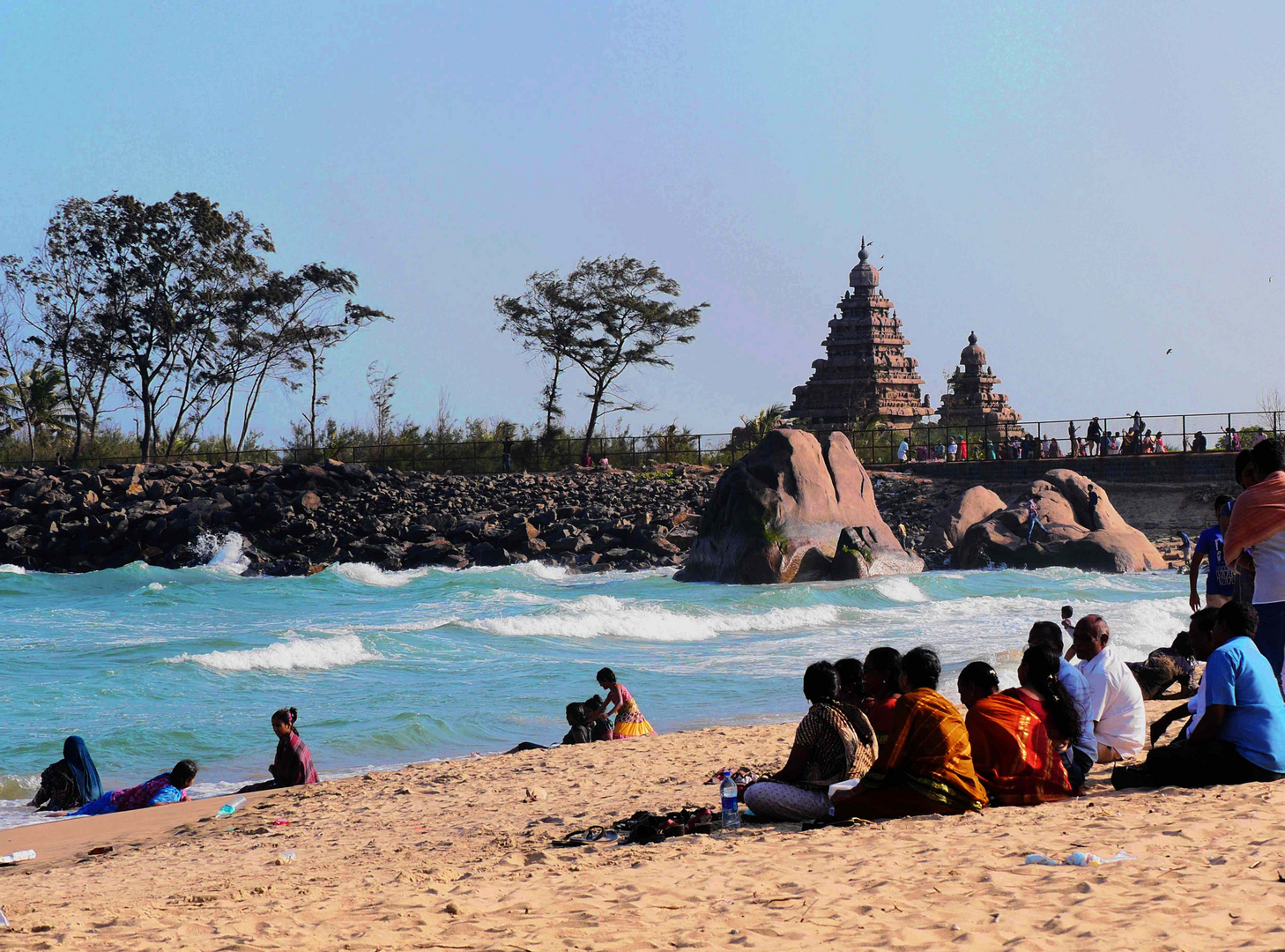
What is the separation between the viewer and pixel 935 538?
108ft

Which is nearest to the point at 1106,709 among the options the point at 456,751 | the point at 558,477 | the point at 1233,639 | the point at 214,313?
the point at 1233,639

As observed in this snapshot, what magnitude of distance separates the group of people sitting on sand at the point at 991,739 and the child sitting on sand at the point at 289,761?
14.0ft

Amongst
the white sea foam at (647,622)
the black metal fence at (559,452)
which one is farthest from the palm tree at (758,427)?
the white sea foam at (647,622)

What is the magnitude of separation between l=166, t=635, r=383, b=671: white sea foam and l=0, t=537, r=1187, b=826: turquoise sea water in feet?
0.16

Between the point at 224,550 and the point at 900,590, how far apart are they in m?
21.7

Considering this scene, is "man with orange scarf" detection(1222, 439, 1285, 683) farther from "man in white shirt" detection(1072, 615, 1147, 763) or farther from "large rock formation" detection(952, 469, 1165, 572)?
"large rock formation" detection(952, 469, 1165, 572)

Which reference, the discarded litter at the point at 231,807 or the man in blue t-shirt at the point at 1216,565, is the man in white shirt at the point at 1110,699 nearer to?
the man in blue t-shirt at the point at 1216,565

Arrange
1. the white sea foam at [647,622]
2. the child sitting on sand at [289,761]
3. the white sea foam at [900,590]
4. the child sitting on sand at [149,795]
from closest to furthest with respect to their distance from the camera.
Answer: the child sitting on sand at [149,795]
the child sitting on sand at [289,761]
the white sea foam at [647,622]
the white sea foam at [900,590]

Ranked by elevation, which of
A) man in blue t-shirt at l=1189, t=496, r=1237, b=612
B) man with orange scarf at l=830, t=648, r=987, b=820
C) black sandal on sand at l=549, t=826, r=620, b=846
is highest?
man in blue t-shirt at l=1189, t=496, r=1237, b=612

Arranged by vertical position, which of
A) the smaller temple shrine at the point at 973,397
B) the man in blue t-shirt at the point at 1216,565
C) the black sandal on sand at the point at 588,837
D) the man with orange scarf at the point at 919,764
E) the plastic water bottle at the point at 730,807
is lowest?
the black sandal on sand at the point at 588,837

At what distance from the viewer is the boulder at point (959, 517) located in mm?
32844

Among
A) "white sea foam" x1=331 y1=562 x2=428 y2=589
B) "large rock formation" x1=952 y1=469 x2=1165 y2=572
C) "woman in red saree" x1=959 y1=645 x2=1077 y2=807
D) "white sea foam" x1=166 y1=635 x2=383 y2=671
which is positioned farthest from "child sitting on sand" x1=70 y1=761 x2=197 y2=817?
"large rock formation" x1=952 y1=469 x2=1165 y2=572

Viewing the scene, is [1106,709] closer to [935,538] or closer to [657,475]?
[935,538]

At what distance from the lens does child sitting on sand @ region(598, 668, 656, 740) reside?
37.8 ft
